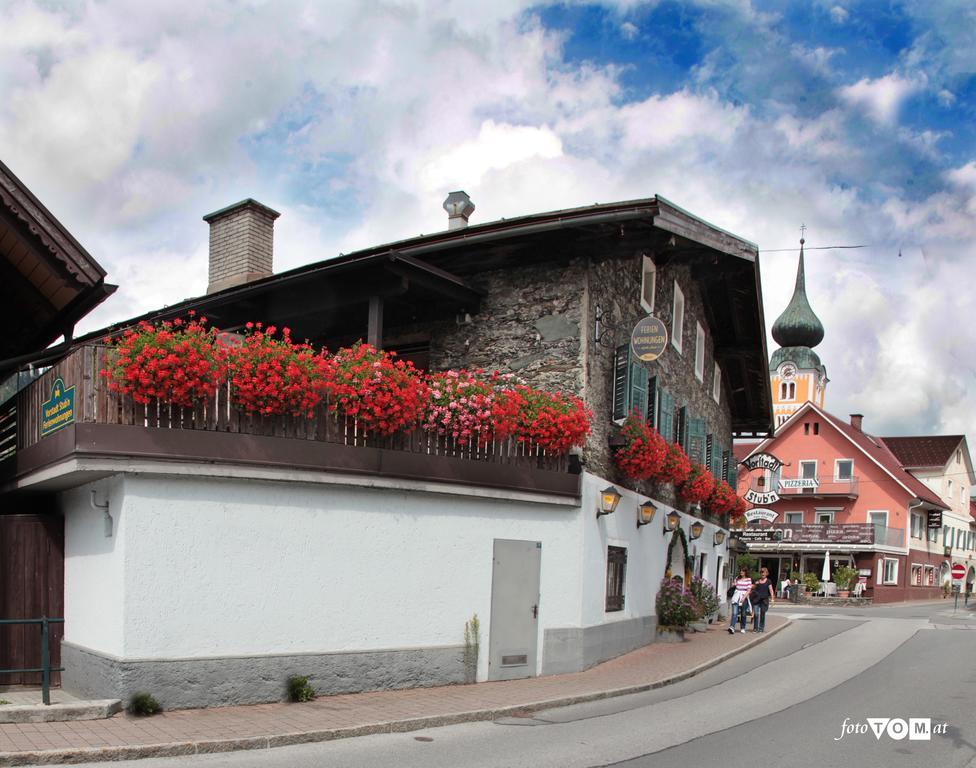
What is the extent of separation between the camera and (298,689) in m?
9.88

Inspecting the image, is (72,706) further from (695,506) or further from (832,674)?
(695,506)

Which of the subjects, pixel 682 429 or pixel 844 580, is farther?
pixel 844 580

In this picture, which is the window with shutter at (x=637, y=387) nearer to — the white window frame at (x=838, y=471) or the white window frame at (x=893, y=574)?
the white window frame at (x=893, y=574)

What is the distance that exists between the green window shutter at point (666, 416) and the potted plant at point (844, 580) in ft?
97.3

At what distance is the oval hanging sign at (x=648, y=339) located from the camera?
14383mm

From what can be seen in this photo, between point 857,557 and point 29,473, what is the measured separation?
44378mm

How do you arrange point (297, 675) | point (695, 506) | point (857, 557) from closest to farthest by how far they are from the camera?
point (297, 675), point (695, 506), point (857, 557)

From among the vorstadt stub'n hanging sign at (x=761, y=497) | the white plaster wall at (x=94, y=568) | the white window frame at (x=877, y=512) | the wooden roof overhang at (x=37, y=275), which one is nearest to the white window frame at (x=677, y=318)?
the wooden roof overhang at (x=37, y=275)

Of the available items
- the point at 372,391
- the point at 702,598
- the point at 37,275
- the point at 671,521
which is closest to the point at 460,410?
the point at 372,391

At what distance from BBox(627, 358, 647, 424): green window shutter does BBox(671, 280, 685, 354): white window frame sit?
3361mm

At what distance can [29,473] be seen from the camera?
1063 cm

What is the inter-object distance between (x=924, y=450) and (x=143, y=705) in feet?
197

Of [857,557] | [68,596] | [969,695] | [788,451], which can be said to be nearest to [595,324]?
[969,695]

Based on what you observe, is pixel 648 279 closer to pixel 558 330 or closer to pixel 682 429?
pixel 558 330
